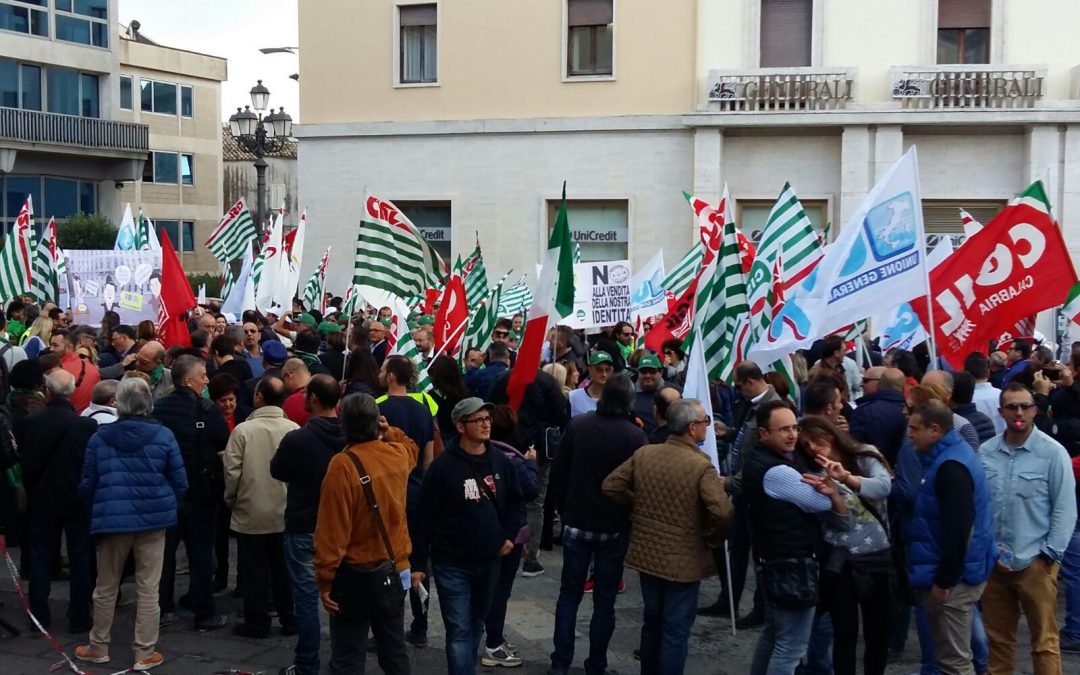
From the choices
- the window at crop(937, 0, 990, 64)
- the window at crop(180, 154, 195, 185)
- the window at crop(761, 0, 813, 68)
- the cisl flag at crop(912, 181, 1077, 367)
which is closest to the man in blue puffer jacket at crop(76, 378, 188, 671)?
the cisl flag at crop(912, 181, 1077, 367)

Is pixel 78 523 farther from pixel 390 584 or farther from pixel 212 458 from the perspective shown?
pixel 390 584

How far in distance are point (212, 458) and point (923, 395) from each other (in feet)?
14.8

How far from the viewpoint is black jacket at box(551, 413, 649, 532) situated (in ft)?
22.6

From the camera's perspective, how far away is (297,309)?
58.5ft

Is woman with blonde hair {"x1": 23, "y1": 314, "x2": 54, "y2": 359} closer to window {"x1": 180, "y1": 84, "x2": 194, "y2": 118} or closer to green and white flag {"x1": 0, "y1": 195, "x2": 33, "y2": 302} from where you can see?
green and white flag {"x1": 0, "y1": 195, "x2": 33, "y2": 302}

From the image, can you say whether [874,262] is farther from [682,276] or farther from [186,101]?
[186,101]

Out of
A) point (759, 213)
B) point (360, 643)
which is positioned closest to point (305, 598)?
point (360, 643)

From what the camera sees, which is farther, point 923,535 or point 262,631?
point 262,631

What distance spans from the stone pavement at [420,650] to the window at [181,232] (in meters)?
39.3

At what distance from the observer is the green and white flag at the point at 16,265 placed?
16.0m

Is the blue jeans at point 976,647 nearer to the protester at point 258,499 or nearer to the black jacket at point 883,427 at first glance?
the black jacket at point 883,427

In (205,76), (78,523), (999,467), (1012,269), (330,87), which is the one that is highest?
(205,76)

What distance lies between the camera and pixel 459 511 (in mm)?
6410

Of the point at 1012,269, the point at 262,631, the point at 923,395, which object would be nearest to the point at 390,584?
the point at 262,631
